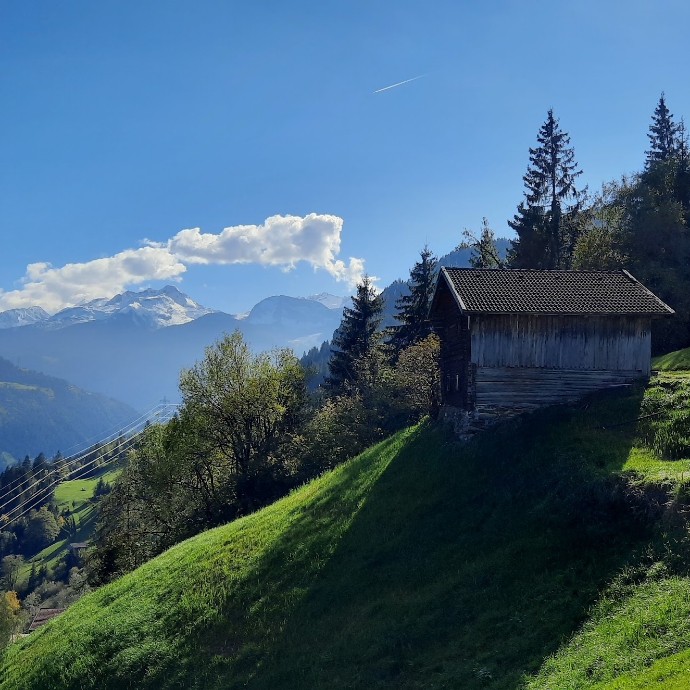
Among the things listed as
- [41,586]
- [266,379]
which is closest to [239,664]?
[266,379]

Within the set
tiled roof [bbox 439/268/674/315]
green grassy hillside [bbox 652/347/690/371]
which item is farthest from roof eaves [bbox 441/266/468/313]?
green grassy hillside [bbox 652/347/690/371]

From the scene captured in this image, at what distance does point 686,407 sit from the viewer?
20.5m

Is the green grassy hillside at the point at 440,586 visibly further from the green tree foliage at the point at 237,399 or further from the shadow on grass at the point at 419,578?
the green tree foliage at the point at 237,399

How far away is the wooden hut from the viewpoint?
24312mm

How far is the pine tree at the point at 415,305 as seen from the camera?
55.8 m

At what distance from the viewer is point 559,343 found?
24.7 meters

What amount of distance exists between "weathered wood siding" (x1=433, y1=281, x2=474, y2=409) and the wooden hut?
144 millimetres

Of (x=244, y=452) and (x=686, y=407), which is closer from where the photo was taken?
(x=686, y=407)

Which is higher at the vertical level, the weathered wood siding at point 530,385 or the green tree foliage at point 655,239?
the green tree foliage at point 655,239

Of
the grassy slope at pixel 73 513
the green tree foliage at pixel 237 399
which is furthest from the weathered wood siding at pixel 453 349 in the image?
the grassy slope at pixel 73 513

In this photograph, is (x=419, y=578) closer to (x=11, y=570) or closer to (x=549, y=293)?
(x=549, y=293)

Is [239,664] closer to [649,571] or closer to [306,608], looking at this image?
[306,608]

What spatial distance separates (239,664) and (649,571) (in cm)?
1101

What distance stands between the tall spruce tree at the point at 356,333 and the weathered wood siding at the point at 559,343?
33699 millimetres
